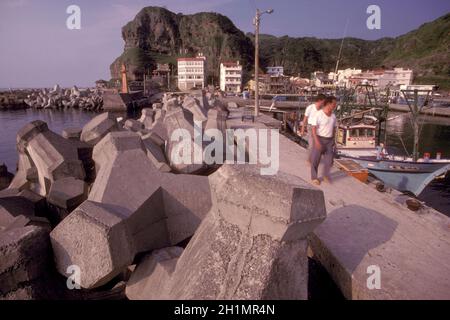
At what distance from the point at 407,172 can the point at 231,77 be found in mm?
60434

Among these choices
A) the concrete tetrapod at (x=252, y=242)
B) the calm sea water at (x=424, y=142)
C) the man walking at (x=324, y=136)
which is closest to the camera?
the concrete tetrapod at (x=252, y=242)

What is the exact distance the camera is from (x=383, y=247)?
8.01 ft

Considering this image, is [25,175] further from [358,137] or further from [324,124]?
[358,137]

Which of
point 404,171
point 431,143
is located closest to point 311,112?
point 404,171

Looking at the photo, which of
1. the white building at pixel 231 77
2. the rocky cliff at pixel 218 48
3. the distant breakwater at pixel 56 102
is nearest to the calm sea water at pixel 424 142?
the distant breakwater at pixel 56 102

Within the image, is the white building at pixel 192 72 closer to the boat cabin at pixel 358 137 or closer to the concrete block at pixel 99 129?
the boat cabin at pixel 358 137

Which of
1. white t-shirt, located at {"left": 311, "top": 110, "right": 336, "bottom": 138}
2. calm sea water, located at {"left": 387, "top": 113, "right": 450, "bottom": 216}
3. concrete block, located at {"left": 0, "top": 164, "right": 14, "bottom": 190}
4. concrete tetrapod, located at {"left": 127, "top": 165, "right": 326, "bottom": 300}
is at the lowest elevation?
calm sea water, located at {"left": 387, "top": 113, "right": 450, "bottom": 216}

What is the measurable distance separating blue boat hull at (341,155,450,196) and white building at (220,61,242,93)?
58.8 metres

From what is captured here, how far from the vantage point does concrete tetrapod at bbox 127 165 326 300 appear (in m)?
1.55

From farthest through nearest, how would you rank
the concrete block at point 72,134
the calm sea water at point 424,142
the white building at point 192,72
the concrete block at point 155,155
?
the white building at point 192,72
the calm sea water at point 424,142
the concrete block at point 72,134
the concrete block at point 155,155

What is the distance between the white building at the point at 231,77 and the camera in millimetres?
68188

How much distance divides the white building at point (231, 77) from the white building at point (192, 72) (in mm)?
5043

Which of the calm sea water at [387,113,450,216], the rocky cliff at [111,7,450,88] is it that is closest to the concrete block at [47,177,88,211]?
the calm sea water at [387,113,450,216]

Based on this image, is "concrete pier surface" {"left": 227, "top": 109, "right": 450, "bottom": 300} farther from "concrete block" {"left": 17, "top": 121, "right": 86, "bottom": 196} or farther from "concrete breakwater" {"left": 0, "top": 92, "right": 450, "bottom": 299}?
"concrete block" {"left": 17, "top": 121, "right": 86, "bottom": 196}
